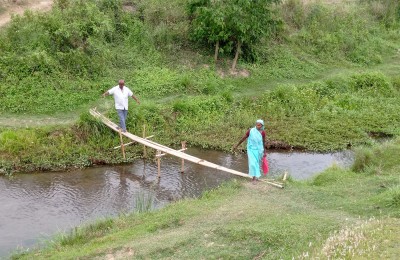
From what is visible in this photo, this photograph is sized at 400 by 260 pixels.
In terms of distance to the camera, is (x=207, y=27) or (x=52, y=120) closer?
(x=52, y=120)

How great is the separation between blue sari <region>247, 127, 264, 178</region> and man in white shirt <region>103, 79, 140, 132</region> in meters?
3.74

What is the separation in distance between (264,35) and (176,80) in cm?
403

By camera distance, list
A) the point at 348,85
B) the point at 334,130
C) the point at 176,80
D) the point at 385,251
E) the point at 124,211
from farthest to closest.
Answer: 1. the point at 348,85
2. the point at 176,80
3. the point at 334,130
4. the point at 124,211
5. the point at 385,251

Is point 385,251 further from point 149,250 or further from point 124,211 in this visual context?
point 124,211

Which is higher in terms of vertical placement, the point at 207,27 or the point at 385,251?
the point at 207,27

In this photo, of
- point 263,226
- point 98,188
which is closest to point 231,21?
point 98,188

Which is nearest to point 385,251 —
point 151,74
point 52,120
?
point 52,120

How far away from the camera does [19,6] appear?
63.2 ft

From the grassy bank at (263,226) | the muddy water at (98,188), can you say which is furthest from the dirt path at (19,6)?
the grassy bank at (263,226)

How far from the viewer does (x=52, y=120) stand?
48.3 feet

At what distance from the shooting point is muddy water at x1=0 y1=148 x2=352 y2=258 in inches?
414

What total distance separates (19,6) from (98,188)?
1003 centimetres

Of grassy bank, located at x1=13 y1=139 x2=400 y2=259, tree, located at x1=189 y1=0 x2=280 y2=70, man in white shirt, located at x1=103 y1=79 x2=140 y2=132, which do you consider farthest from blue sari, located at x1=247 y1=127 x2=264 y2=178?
tree, located at x1=189 y1=0 x2=280 y2=70

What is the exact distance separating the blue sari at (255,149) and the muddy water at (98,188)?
191cm
